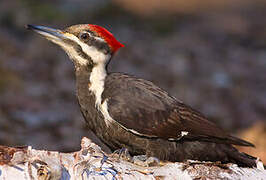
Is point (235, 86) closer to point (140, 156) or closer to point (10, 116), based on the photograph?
point (10, 116)

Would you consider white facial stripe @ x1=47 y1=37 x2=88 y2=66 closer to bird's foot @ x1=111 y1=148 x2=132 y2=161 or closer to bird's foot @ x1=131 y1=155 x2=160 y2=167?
bird's foot @ x1=111 y1=148 x2=132 y2=161

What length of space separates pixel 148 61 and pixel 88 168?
5.74 meters

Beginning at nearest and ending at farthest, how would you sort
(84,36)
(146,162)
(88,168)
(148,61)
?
(88,168)
(146,162)
(84,36)
(148,61)

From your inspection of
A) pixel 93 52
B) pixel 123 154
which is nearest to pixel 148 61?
pixel 93 52

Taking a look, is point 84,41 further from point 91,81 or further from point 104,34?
point 91,81

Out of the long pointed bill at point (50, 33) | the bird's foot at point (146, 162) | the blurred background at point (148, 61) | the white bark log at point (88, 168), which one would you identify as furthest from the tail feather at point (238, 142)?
the blurred background at point (148, 61)

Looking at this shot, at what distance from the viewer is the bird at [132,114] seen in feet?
12.3

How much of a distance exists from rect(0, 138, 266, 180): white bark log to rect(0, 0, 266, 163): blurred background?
8.82 ft

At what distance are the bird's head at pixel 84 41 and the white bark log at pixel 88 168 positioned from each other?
1.04 meters

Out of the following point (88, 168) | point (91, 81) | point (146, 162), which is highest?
point (91, 81)

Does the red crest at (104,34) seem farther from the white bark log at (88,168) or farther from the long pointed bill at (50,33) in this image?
the white bark log at (88,168)

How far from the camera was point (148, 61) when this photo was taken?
845 cm

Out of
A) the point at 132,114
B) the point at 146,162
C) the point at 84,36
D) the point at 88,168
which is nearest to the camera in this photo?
the point at 88,168

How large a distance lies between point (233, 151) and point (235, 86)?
13.2ft
